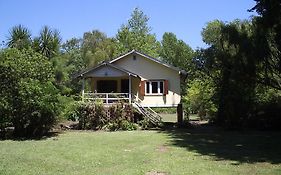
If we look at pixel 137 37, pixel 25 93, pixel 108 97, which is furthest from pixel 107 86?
pixel 137 37

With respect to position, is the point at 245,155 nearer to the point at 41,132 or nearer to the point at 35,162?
the point at 35,162

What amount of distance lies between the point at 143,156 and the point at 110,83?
2013cm

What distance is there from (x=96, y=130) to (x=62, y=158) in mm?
14210

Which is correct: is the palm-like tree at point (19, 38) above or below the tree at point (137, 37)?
below

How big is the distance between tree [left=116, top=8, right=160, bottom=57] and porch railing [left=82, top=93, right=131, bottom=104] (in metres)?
31.4

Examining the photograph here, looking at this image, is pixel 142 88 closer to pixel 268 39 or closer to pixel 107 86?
pixel 107 86

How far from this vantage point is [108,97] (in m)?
34.0

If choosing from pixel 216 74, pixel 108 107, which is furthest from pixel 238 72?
pixel 108 107

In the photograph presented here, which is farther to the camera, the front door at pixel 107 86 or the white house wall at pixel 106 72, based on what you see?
the front door at pixel 107 86

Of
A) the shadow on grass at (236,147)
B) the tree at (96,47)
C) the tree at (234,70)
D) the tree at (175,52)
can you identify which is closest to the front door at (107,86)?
the tree at (234,70)

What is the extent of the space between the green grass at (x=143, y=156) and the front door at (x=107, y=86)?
1272 cm

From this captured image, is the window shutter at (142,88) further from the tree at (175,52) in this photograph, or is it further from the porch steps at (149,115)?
the tree at (175,52)

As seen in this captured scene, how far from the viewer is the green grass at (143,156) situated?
13.7 m

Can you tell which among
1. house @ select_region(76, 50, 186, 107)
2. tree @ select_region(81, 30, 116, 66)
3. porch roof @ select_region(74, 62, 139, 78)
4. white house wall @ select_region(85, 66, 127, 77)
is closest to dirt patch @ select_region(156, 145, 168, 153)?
porch roof @ select_region(74, 62, 139, 78)
